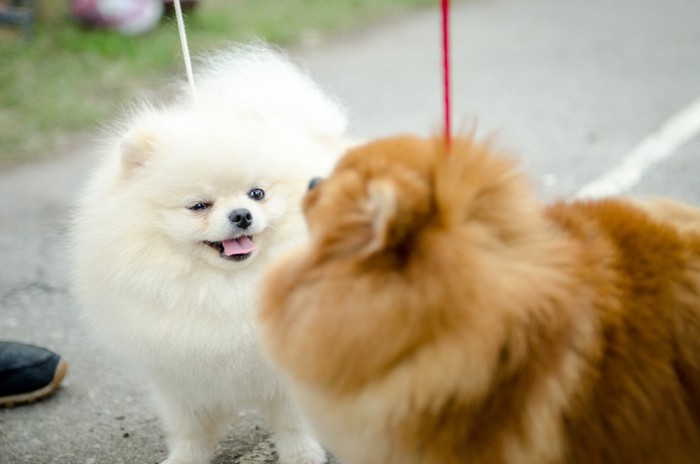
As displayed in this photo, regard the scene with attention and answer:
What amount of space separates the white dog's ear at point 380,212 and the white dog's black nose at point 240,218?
0.72 m

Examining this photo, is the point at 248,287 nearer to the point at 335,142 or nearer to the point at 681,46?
the point at 335,142

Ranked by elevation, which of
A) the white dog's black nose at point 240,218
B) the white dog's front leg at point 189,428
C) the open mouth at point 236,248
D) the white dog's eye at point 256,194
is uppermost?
the white dog's eye at point 256,194

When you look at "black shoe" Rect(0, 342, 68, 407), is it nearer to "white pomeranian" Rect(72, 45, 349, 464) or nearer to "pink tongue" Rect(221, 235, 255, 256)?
"white pomeranian" Rect(72, 45, 349, 464)

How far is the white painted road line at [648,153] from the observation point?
4523mm

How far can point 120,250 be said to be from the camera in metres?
2.32

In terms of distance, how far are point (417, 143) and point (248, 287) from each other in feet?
2.62

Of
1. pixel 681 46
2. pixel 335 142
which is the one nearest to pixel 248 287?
pixel 335 142

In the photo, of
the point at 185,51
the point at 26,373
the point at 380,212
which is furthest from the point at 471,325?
the point at 26,373

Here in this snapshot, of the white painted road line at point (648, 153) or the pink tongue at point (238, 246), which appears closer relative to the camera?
the pink tongue at point (238, 246)

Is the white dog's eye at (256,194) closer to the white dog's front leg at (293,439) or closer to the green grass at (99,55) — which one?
the white dog's front leg at (293,439)

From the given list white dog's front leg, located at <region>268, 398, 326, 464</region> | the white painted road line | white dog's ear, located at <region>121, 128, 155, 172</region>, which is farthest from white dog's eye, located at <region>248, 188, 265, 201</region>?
the white painted road line

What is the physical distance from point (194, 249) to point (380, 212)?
909mm

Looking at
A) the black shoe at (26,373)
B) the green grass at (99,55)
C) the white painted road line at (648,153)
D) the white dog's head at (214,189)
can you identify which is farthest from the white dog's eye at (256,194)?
the green grass at (99,55)

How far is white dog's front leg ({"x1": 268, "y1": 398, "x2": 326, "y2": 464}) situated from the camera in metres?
2.52
